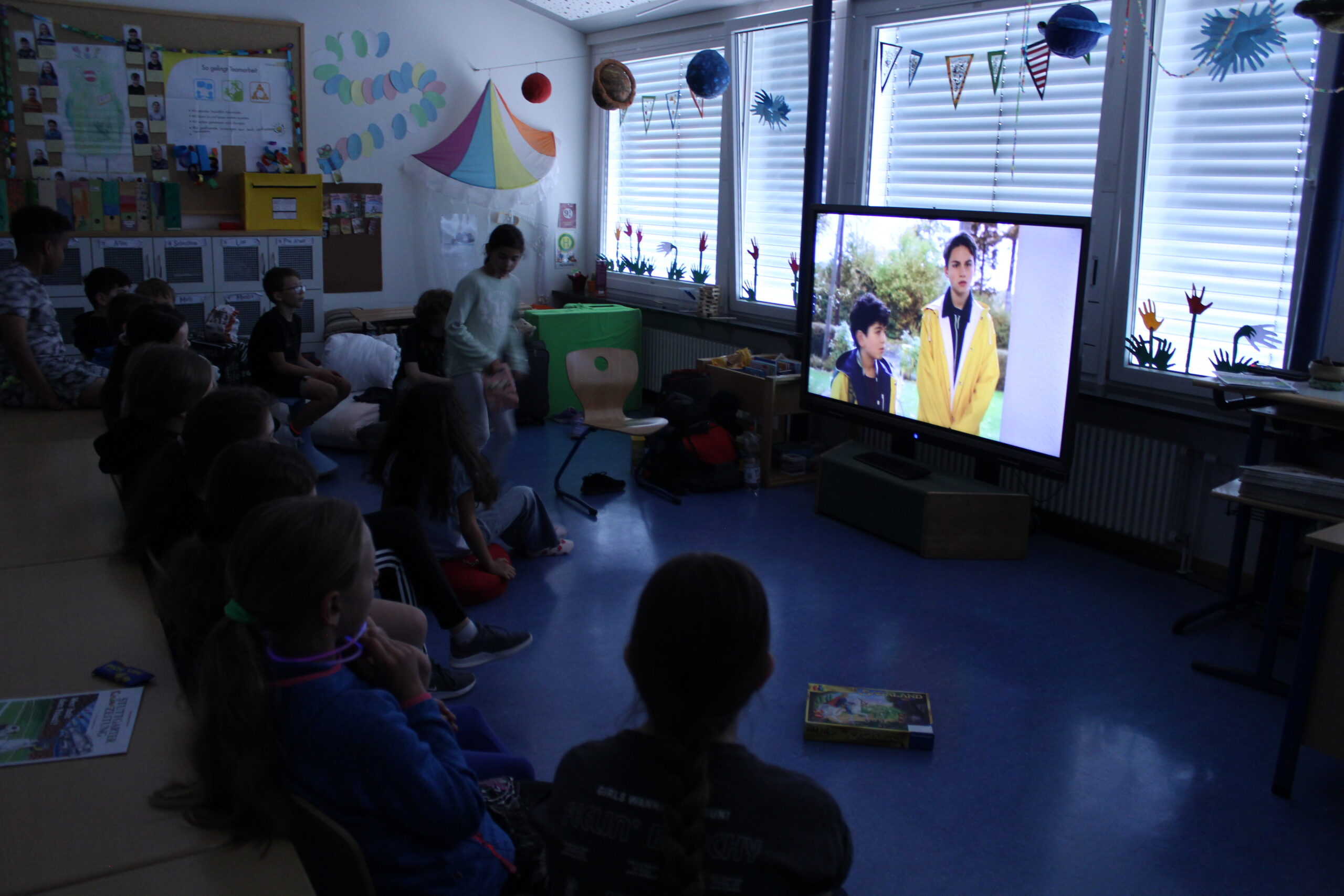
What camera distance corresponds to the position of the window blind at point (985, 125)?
4.60m

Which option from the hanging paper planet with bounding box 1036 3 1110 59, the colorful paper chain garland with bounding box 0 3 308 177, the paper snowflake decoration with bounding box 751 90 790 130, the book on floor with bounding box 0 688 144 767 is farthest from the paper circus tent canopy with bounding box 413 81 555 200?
the book on floor with bounding box 0 688 144 767

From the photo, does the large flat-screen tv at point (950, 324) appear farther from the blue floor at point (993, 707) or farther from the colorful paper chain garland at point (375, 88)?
the colorful paper chain garland at point (375, 88)

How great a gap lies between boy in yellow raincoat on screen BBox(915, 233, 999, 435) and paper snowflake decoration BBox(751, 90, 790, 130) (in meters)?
2.16

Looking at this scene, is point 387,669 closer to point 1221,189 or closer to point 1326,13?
point 1326,13

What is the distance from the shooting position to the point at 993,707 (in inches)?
124

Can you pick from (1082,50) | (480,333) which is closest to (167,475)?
(480,333)

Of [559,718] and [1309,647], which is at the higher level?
[1309,647]

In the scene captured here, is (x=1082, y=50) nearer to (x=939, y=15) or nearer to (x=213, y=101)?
(x=939, y=15)

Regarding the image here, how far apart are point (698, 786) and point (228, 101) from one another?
6917 millimetres

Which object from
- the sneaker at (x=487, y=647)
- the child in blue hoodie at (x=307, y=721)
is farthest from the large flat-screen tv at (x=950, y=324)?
the child in blue hoodie at (x=307, y=721)

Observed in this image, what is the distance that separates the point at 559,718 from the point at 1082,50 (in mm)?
3411

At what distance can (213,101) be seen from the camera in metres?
6.63

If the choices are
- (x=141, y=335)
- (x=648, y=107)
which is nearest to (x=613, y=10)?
(x=648, y=107)

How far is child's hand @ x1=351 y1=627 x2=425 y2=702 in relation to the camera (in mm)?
1548
